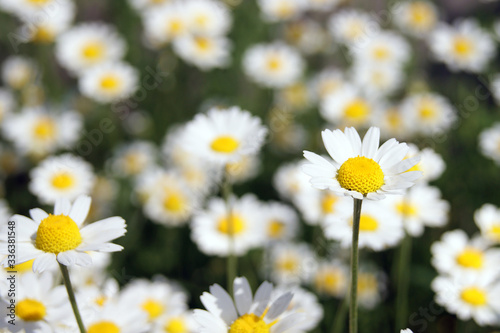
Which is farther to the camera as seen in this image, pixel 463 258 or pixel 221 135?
pixel 221 135

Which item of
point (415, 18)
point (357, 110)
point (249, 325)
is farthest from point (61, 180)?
point (415, 18)

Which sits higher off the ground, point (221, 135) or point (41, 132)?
point (41, 132)

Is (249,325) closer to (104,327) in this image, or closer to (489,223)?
(104,327)

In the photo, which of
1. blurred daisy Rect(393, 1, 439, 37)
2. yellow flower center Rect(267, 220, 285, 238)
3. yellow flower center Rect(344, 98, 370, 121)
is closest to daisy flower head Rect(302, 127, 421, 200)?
yellow flower center Rect(267, 220, 285, 238)

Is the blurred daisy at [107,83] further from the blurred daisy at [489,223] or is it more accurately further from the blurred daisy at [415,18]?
the blurred daisy at [489,223]

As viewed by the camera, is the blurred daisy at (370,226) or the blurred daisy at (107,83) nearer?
the blurred daisy at (370,226)

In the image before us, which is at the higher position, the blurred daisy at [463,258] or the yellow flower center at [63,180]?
the yellow flower center at [63,180]

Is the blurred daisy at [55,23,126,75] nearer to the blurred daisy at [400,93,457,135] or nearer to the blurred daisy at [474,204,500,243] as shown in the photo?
the blurred daisy at [400,93,457,135]

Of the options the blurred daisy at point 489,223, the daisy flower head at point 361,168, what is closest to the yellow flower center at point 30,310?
the daisy flower head at point 361,168
